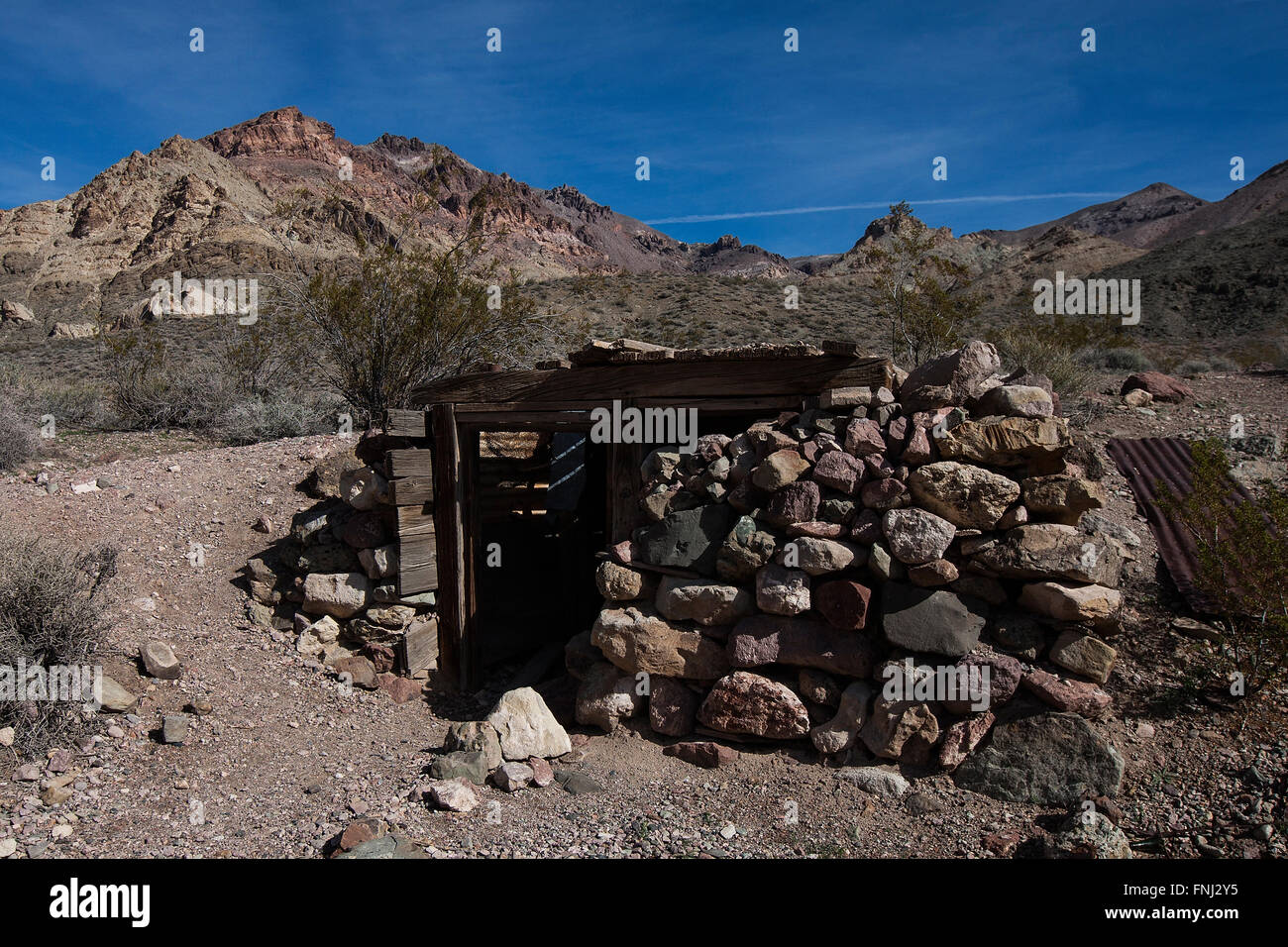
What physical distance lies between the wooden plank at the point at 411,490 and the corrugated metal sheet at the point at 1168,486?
16.1ft

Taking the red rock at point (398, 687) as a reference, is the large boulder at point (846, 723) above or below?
above

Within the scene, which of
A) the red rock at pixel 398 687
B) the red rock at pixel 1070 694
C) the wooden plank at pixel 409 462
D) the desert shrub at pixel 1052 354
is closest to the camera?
the red rock at pixel 1070 694

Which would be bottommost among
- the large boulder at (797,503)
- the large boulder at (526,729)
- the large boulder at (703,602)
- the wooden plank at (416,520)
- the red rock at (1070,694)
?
the large boulder at (526,729)

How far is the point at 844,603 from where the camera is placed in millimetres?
3807

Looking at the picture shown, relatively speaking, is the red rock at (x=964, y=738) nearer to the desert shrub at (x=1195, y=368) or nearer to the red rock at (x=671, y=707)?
the red rock at (x=671, y=707)

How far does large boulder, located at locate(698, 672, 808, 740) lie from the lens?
3875mm

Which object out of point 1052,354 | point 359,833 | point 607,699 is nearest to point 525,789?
point 607,699

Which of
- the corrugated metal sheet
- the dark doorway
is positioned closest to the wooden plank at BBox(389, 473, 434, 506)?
the dark doorway

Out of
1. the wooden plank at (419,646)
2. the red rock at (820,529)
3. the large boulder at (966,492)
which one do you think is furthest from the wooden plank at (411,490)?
the large boulder at (966,492)

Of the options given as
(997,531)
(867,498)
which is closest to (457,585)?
(867,498)

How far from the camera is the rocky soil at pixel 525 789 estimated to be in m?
3.19

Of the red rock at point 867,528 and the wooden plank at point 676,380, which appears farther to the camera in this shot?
the wooden plank at point 676,380

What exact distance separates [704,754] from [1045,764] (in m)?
1.62

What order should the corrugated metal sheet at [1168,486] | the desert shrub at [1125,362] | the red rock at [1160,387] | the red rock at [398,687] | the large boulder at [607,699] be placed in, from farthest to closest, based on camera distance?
the desert shrub at [1125,362], the red rock at [1160,387], the red rock at [398,687], the large boulder at [607,699], the corrugated metal sheet at [1168,486]
